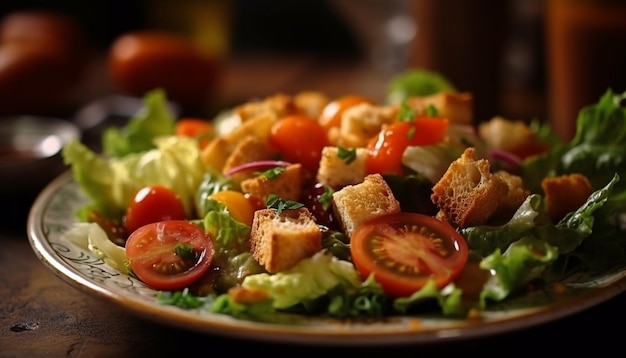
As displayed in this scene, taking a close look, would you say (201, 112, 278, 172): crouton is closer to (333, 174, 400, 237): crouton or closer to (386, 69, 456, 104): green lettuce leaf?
(333, 174, 400, 237): crouton

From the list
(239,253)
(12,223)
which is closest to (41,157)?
(12,223)

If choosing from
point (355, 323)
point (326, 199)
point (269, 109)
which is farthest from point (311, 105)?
point (355, 323)

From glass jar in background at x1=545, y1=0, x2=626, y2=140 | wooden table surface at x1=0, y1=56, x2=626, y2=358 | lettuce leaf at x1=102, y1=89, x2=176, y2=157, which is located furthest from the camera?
glass jar in background at x1=545, y1=0, x2=626, y2=140

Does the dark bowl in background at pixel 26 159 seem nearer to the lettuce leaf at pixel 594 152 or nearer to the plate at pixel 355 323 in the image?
the plate at pixel 355 323

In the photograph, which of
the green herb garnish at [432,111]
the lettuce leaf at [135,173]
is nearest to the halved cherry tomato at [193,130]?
the lettuce leaf at [135,173]

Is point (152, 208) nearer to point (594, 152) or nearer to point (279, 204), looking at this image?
point (279, 204)

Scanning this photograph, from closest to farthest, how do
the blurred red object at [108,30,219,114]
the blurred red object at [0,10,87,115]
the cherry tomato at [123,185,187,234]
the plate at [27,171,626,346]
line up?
the plate at [27,171,626,346] < the cherry tomato at [123,185,187,234] < the blurred red object at [0,10,87,115] < the blurred red object at [108,30,219,114]

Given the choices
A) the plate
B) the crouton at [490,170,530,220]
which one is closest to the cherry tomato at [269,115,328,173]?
the crouton at [490,170,530,220]
